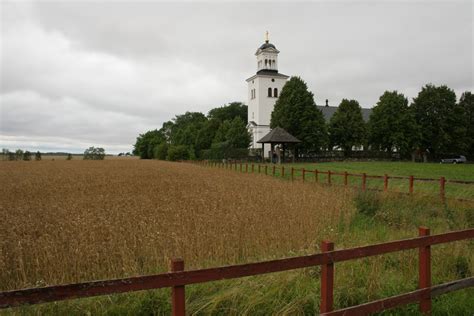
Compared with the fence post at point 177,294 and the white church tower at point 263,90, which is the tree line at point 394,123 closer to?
the white church tower at point 263,90

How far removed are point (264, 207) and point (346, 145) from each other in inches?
2047

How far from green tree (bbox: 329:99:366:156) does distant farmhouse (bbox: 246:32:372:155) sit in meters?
13.7

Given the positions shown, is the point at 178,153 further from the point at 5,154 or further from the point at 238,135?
→ the point at 5,154

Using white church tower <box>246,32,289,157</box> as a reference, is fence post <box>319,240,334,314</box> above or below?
below

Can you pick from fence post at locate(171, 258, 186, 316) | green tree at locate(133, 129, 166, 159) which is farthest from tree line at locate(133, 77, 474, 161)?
fence post at locate(171, 258, 186, 316)

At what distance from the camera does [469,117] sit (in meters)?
65.1

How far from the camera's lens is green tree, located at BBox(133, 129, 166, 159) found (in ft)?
363

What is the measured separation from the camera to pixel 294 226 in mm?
8156

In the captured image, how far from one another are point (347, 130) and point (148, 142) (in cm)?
7235

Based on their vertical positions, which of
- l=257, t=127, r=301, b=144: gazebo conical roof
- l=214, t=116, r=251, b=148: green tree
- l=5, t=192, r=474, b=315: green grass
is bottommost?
l=5, t=192, r=474, b=315: green grass

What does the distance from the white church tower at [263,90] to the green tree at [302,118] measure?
14492 millimetres

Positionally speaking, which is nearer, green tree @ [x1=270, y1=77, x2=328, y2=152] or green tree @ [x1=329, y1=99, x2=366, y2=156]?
green tree @ [x1=270, y1=77, x2=328, y2=152]

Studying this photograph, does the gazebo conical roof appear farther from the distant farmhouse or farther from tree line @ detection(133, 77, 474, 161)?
the distant farmhouse

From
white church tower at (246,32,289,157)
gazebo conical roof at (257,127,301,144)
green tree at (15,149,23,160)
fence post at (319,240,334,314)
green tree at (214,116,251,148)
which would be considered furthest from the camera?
green tree at (15,149,23,160)
